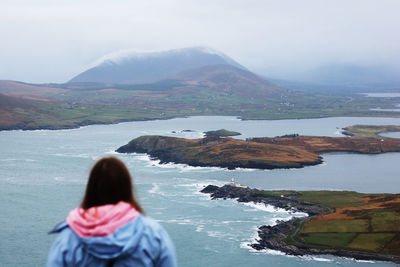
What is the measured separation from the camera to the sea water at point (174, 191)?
41375mm

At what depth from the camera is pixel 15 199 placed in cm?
5897

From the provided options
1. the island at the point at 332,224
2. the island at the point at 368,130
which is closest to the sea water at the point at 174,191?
the island at the point at 332,224

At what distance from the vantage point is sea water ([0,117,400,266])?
4138cm

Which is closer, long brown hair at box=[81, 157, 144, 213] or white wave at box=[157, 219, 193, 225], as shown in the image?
long brown hair at box=[81, 157, 144, 213]

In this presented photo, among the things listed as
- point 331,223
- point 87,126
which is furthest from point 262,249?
point 87,126

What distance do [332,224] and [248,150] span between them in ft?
149

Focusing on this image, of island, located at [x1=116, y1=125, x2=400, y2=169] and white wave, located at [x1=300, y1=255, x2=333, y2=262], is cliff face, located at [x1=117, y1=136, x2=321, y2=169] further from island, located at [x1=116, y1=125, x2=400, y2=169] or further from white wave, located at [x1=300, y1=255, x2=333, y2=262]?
white wave, located at [x1=300, y1=255, x2=333, y2=262]

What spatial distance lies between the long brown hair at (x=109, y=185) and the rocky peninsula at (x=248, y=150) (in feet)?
267

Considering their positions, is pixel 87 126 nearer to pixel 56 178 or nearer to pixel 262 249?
pixel 56 178

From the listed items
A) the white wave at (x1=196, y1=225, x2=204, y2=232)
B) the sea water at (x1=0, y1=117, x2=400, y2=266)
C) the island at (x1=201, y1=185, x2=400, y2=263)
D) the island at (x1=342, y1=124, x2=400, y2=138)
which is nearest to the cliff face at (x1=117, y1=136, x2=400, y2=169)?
the sea water at (x1=0, y1=117, x2=400, y2=266)

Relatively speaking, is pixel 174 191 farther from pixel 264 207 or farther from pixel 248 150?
pixel 248 150

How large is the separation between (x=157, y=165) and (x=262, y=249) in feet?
153

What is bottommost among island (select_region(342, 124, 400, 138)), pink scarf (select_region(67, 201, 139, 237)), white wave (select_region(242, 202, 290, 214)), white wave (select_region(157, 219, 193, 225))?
white wave (select_region(242, 202, 290, 214))

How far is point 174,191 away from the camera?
64375 mm
